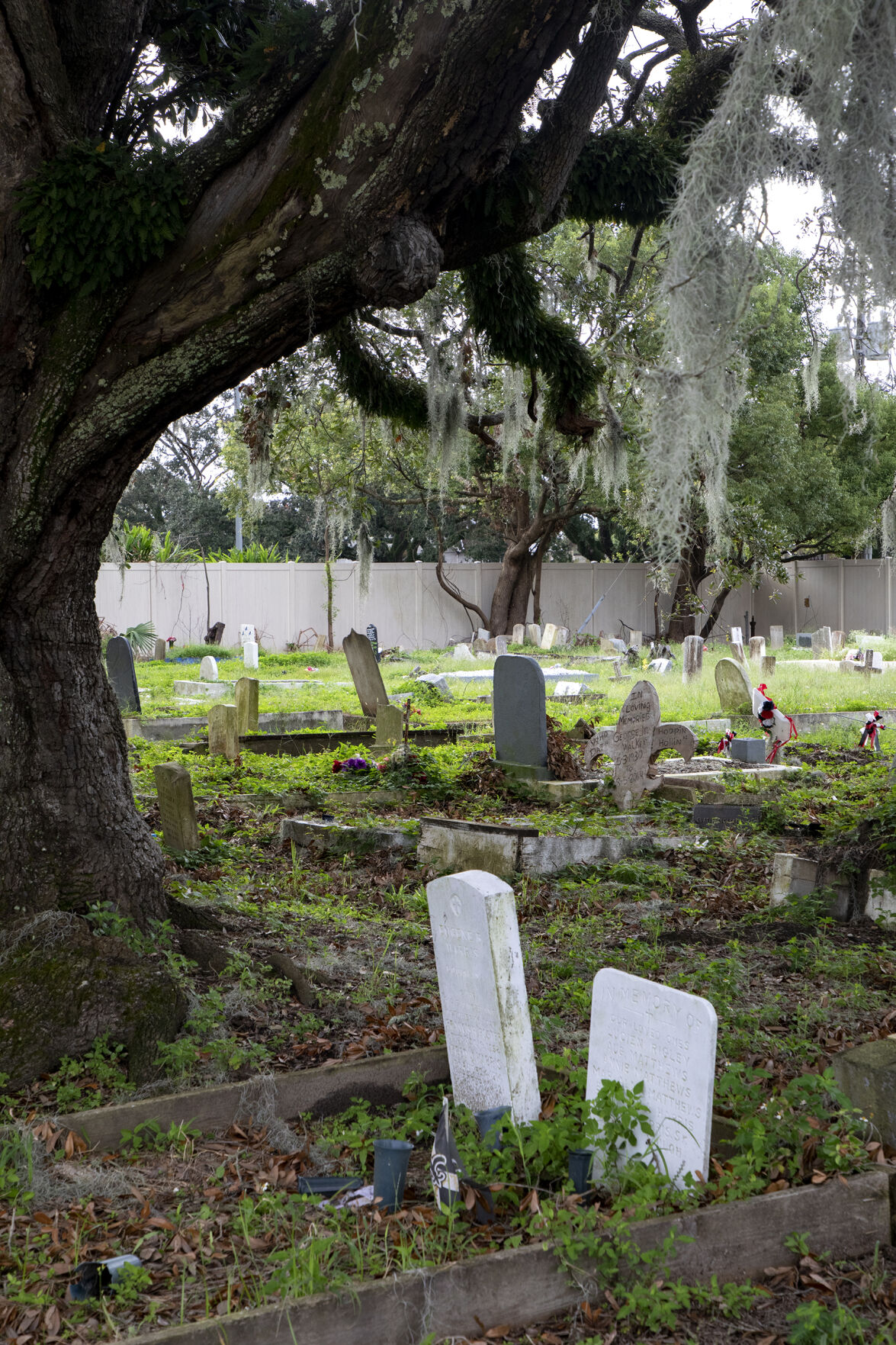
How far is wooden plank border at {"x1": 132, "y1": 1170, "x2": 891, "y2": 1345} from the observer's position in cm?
251

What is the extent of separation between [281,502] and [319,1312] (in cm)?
3515

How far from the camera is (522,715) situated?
9.42 meters

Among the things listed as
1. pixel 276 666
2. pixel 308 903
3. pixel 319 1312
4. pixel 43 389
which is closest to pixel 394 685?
pixel 276 666

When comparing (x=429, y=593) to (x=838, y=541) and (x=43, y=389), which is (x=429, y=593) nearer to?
(x=838, y=541)

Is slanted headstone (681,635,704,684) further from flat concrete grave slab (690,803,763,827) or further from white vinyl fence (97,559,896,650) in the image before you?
flat concrete grave slab (690,803,763,827)

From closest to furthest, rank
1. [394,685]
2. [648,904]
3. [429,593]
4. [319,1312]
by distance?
[319,1312] < [648,904] < [394,685] < [429,593]

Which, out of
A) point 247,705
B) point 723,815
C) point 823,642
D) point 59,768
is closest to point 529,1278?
point 59,768

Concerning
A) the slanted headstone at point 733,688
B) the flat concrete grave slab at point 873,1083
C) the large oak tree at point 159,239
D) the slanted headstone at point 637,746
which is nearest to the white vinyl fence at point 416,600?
the slanted headstone at point 733,688

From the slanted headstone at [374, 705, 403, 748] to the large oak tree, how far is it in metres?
5.90

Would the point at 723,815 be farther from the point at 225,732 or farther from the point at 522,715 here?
the point at 225,732

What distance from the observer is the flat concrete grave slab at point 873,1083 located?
3311 mm

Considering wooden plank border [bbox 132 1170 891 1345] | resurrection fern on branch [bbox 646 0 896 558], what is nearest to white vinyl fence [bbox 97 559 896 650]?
resurrection fern on branch [bbox 646 0 896 558]

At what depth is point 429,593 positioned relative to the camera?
3062cm

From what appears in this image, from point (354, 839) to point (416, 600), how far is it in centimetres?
2277
